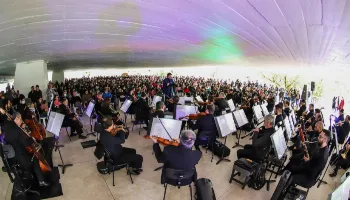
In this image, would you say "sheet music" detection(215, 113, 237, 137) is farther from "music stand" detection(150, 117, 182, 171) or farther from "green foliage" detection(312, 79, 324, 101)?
"green foliage" detection(312, 79, 324, 101)

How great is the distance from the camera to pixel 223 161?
621 cm

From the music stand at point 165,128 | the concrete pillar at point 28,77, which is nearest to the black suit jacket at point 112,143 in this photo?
the music stand at point 165,128

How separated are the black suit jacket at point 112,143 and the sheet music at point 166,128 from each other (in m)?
0.84

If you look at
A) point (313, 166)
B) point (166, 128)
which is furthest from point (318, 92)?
point (166, 128)

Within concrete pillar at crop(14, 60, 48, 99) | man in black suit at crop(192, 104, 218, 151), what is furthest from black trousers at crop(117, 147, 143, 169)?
concrete pillar at crop(14, 60, 48, 99)

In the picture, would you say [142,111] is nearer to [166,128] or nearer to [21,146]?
[166,128]

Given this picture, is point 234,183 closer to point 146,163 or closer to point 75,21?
point 146,163

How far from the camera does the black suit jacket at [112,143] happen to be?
14.8 ft

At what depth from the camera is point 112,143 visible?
4.55 m

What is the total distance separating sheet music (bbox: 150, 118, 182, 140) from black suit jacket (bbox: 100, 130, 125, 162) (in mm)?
839

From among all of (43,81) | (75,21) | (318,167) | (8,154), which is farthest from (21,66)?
(318,167)

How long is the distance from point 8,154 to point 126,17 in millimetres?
5351

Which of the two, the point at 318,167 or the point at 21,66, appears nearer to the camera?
the point at 318,167

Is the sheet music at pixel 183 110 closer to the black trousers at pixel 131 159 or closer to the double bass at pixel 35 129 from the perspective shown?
the black trousers at pixel 131 159
